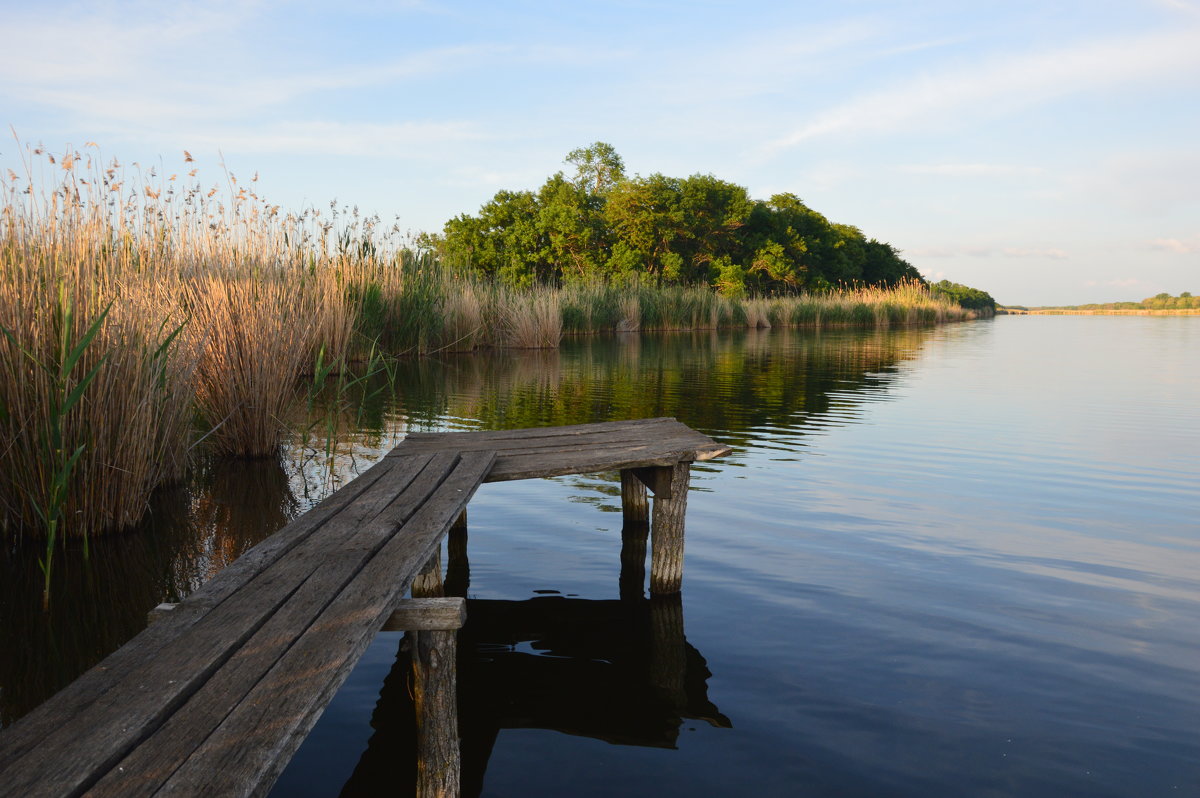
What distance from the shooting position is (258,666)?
196 cm

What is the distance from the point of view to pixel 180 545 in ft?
14.5

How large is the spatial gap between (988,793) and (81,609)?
11.9 feet

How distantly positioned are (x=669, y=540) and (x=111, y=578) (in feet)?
8.86

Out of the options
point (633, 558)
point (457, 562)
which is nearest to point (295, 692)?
point (457, 562)

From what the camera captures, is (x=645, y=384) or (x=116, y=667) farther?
(x=645, y=384)

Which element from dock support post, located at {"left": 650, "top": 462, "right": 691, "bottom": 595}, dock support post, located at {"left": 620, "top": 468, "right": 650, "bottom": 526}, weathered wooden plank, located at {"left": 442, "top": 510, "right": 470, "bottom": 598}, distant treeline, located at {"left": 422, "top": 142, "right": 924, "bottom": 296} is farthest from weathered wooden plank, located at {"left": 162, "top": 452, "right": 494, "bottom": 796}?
distant treeline, located at {"left": 422, "top": 142, "right": 924, "bottom": 296}

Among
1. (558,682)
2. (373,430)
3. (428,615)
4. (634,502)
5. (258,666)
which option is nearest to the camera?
(258,666)

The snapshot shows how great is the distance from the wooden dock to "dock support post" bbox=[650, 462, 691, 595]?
3.12 ft

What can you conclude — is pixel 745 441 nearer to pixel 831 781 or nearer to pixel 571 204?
pixel 831 781

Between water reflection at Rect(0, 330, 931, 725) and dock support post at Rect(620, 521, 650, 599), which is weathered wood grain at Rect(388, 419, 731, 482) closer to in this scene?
dock support post at Rect(620, 521, 650, 599)

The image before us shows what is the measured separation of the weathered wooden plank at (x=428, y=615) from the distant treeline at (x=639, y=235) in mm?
35963

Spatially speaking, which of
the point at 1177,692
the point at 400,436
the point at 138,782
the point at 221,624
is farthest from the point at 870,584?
the point at 400,436

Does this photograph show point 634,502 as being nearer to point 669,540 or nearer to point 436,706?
point 669,540

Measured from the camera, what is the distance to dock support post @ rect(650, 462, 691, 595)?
4164mm
